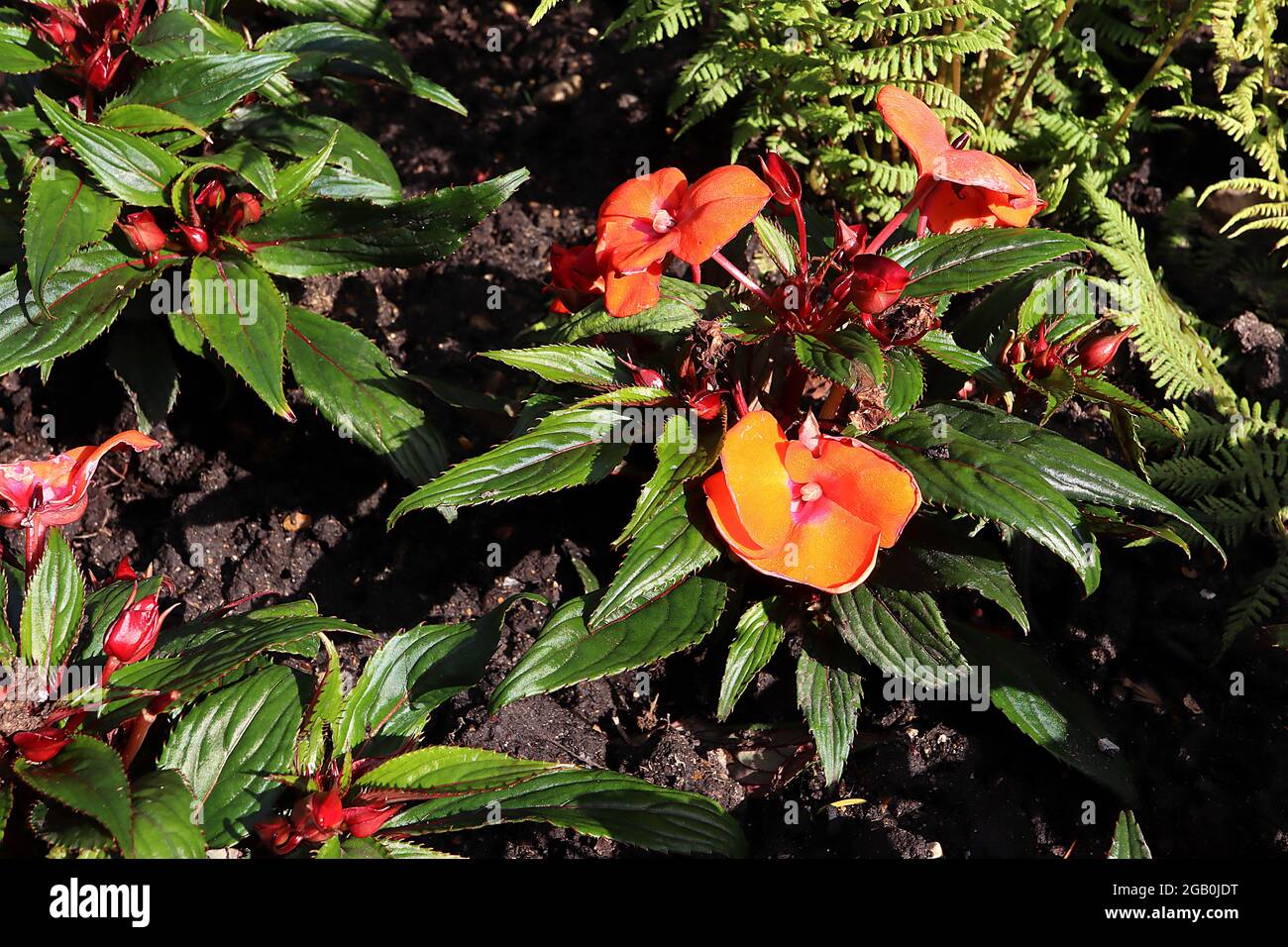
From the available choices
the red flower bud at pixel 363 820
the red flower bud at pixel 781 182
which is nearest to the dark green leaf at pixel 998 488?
the red flower bud at pixel 781 182

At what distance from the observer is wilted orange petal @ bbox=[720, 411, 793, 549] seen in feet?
7.60

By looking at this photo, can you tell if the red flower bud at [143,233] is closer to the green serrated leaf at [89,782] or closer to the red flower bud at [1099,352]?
the green serrated leaf at [89,782]

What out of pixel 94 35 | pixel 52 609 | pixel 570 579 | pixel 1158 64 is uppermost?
pixel 1158 64

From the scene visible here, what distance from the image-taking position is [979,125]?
3375 millimetres

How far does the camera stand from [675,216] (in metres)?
2.62

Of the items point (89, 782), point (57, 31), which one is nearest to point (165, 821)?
point (89, 782)

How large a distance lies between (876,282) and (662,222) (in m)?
0.59

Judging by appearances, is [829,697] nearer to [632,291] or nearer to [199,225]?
[632,291]

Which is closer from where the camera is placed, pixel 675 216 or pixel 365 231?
pixel 675 216

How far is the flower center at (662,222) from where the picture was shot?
260 cm

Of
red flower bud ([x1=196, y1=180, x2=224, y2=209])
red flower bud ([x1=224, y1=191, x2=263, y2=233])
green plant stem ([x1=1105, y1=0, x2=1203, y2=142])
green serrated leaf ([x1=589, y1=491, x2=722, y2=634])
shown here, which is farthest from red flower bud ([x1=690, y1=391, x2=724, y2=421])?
green plant stem ([x1=1105, y1=0, x2=1203, y2=142])

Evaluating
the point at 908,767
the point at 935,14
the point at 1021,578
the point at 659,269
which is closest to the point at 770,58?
the point at 935,14
